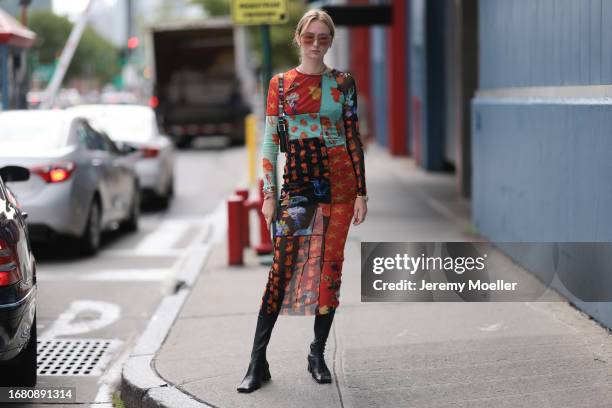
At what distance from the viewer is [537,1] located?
28.2ft

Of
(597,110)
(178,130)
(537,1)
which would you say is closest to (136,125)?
(537,1)

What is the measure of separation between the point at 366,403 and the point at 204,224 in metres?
9.19

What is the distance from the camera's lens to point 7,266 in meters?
5.39

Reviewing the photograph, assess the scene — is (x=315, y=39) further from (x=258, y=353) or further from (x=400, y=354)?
(x=400, y=354)

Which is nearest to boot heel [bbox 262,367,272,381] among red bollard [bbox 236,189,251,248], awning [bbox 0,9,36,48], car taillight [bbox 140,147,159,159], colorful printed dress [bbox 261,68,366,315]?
colorful printed dress [bbox 261,68,366,315]

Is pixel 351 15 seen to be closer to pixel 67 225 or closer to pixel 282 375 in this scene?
pixel 67 225

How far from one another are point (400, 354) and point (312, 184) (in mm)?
1405

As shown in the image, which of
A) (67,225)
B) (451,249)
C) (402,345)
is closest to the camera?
(451,249)

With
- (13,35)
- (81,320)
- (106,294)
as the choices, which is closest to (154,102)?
(13,35)

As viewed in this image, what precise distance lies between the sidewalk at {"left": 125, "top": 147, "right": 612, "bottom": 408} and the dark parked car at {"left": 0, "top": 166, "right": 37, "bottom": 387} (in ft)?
2.49

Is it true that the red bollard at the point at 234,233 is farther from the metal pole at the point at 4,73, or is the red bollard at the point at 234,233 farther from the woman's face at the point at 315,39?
the metal pole at the point at 4,73

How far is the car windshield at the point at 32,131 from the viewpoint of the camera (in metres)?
10.9

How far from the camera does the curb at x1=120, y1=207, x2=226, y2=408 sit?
556 centimetres

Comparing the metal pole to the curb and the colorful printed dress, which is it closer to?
the curb
